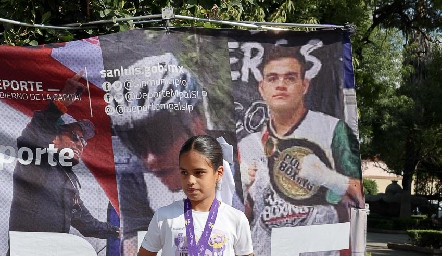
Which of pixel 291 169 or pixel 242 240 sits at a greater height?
pixel 291 169

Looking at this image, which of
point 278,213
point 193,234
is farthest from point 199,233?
point 278,213

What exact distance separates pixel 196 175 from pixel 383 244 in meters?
24.2

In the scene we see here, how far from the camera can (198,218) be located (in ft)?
12.9

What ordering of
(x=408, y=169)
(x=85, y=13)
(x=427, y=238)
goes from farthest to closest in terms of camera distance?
(x=408, y=169) → (x=427, y=238) → (x=85, y=13)

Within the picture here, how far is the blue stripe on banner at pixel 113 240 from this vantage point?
A: 529cm

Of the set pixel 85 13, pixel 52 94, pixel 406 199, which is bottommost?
pixel 52 94

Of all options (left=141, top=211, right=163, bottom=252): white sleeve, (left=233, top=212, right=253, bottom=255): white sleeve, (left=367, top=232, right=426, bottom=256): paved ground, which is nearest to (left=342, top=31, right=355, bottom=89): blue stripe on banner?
(left=233, top=212, right=253, bottom=255): white sleeve

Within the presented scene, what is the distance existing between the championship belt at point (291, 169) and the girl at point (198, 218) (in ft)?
5.96

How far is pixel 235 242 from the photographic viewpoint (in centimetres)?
401

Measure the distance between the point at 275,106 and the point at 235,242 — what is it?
2024 mm

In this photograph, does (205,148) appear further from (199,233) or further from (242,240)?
(242,240)

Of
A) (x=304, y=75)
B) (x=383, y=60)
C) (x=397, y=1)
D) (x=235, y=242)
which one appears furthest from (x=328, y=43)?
(x=383, y=60)

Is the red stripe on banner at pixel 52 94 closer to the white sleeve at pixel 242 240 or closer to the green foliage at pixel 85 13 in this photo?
the green foliage at pixel 85 13

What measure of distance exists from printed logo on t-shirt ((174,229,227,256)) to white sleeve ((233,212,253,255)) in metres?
0.12
